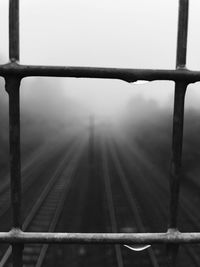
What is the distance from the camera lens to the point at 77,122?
50500 mm

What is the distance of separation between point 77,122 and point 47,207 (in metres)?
40.5

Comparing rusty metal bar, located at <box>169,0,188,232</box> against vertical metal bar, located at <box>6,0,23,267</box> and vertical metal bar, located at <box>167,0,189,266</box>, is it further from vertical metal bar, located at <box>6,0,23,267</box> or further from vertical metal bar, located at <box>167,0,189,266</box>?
vertical metal bar, located at <box>6,0,23,267</box>

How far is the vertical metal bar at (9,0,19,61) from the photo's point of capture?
0.82 m

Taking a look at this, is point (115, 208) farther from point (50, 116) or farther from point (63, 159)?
point (50, 116)

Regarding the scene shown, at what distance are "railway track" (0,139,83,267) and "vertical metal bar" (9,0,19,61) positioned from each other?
5.04 m

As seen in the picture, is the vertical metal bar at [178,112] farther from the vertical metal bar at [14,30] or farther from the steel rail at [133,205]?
the steel rail at [133,205]

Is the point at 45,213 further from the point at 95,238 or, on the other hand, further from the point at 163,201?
the point at 95,238

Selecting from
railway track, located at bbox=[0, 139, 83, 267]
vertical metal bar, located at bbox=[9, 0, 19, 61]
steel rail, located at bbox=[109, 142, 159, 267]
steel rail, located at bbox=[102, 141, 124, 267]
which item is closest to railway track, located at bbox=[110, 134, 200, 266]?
steel rail, located at bbox=[109, 142, 159, 267]

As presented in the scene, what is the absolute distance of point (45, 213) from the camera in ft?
31.7

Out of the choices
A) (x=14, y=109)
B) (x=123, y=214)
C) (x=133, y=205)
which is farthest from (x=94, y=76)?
(x=133, y=205)

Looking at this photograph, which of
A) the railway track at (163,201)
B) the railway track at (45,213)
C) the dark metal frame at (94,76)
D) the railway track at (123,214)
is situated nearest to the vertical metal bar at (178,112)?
the dark metal frame at (94,76)

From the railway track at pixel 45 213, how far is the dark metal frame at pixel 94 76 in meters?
4.85

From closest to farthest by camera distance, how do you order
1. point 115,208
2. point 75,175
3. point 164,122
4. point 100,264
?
point 100,264 → point 115,208 → point 75,175 → point 164,122

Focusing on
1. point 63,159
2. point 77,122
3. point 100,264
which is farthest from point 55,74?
point 77,122
